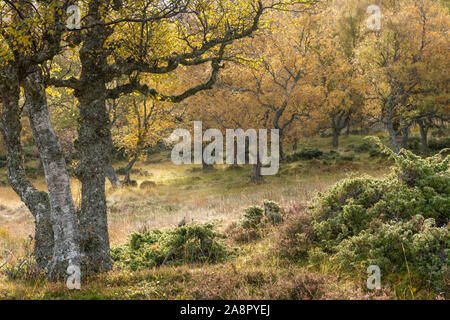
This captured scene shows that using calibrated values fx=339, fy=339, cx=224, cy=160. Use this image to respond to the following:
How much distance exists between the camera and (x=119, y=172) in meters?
39.0

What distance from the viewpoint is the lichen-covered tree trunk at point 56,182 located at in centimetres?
611

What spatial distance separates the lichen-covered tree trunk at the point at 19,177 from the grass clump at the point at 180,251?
157 cm

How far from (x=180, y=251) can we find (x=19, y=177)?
153 inches

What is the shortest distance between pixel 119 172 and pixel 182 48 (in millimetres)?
31432

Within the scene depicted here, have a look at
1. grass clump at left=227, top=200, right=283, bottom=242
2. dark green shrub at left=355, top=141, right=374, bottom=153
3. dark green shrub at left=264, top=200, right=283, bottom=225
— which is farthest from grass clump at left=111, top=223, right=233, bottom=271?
dark green shrub at left=355, top=141, right=374, bottom=153

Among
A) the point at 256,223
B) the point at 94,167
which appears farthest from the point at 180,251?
the point at 94,167

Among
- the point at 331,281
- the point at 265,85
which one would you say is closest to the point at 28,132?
the point at 265,85

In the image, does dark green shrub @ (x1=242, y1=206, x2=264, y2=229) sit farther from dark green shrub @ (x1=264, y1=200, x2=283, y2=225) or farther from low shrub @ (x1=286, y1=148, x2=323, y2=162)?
low shrub @ (x1=286, y1=148, x2=323, y2=162)

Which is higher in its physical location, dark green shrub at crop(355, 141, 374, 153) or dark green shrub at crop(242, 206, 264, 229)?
dark green shrub at crop(355, 141, 374, 153)

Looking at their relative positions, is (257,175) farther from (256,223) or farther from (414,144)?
(414,144)

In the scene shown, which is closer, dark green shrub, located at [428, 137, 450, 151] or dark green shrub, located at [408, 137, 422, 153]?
dark green shrub, located at [428, 137, 450, 151]

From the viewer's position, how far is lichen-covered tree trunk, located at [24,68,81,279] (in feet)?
20.0

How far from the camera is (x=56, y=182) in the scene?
625 cm

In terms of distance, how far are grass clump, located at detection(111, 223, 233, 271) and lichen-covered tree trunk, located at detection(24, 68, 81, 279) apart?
61.7 inches
